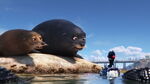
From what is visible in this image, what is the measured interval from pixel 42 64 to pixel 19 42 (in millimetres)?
4090

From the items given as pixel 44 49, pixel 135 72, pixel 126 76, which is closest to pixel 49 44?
pixel 44 49

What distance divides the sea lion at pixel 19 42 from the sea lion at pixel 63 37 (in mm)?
4339

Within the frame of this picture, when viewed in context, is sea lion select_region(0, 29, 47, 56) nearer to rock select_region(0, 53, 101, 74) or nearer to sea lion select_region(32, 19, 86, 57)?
rock select_region(0, 53, 101, 74)

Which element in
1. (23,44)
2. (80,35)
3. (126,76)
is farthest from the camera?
(80,35)

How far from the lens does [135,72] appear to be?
24656 millimetres

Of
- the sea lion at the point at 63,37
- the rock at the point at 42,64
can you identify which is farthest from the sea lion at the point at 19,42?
the sea lion at the point at 63,37

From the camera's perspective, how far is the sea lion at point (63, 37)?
44.4 m

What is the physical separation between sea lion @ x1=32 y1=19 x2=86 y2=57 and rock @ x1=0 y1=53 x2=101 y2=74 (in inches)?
58.7

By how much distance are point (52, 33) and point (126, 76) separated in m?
20.4

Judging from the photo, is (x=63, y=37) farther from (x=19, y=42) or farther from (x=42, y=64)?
(x=19, y=42)

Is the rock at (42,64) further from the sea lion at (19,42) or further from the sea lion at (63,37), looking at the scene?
the sea lion at (63,37)

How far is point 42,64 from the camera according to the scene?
40562 millimetres

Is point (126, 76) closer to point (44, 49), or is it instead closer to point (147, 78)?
point (147, 78)

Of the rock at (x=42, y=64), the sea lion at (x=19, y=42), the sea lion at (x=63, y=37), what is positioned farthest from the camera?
the sea lion at (x=63, y=37)
